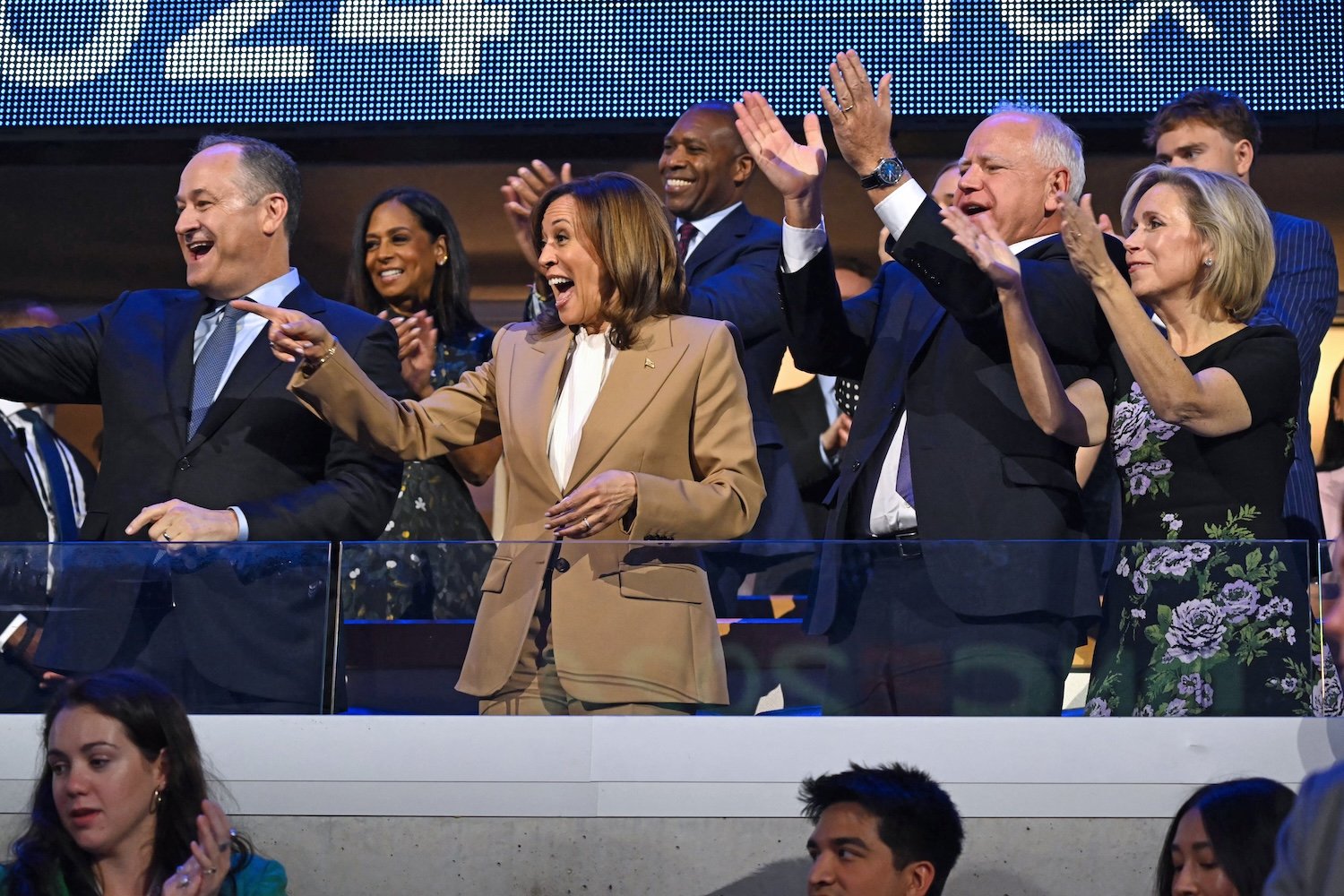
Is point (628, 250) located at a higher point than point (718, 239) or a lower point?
lower

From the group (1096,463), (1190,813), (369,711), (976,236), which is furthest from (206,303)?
(1190,813)

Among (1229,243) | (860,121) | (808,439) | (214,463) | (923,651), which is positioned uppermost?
(860,121)

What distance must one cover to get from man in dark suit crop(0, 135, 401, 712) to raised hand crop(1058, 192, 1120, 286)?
1316 mm

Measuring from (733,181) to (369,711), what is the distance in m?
1.66

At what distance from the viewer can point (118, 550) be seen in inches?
129

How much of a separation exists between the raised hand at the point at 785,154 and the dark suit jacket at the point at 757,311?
331 mm

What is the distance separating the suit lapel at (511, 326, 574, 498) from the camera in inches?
129

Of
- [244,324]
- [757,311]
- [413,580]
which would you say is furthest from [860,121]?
[244,324]

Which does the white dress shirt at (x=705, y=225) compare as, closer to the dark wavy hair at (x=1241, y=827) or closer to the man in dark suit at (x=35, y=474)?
the man in dark suit at (x=35, y=474)

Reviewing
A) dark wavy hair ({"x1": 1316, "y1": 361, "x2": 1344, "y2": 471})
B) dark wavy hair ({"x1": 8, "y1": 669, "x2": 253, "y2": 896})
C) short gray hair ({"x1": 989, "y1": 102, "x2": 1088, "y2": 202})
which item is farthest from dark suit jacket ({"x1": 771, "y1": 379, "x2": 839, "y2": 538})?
dark wavy hair ({"x1": 8, "y1": 669, "x2": 253, "y2": 896})

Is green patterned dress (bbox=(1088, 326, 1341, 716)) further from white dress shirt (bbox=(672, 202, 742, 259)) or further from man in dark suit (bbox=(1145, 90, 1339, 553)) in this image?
white dress shirt (bbox=(672, 202, 742, 259))

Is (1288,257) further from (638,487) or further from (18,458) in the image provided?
(18,458)

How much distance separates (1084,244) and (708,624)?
0.90 meters

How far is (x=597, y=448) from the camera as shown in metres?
3.25
